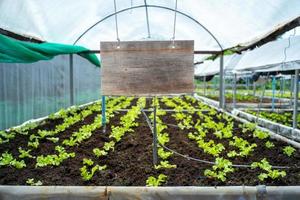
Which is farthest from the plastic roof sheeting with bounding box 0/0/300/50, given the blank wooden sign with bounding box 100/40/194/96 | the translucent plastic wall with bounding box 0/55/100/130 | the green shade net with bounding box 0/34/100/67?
the blank wooden sign with bounding box 100/40/194/96

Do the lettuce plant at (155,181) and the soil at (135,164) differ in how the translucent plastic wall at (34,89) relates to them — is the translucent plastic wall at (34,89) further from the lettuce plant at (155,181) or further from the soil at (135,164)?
the lettuce plant at (155,181)

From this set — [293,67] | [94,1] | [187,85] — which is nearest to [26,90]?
[94,1]

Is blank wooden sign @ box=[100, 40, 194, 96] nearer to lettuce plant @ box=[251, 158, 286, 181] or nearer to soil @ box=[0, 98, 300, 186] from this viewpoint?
soil @ box=[0, 98, 300, 186]

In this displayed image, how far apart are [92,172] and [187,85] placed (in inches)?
48.4

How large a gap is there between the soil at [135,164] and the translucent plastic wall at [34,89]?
684 millimetres

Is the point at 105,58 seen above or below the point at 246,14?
below

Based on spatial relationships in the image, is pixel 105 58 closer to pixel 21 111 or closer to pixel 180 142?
pixel 180 142

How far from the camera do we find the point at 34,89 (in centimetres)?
579

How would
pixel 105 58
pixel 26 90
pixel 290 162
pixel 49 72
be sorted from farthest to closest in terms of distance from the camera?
pixel 49 72
pixel 26 90
pixel 290 162
pixel 105 58

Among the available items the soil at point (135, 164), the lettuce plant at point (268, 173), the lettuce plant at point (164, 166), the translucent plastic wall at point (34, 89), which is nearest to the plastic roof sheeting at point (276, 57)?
the soil at point (135, 164)

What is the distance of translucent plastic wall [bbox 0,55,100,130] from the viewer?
478cm

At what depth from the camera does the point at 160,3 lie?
6254 millimetres

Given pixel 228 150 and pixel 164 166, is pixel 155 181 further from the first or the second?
pixel 228 150

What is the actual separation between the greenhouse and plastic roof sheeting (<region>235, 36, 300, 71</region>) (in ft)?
0.11
